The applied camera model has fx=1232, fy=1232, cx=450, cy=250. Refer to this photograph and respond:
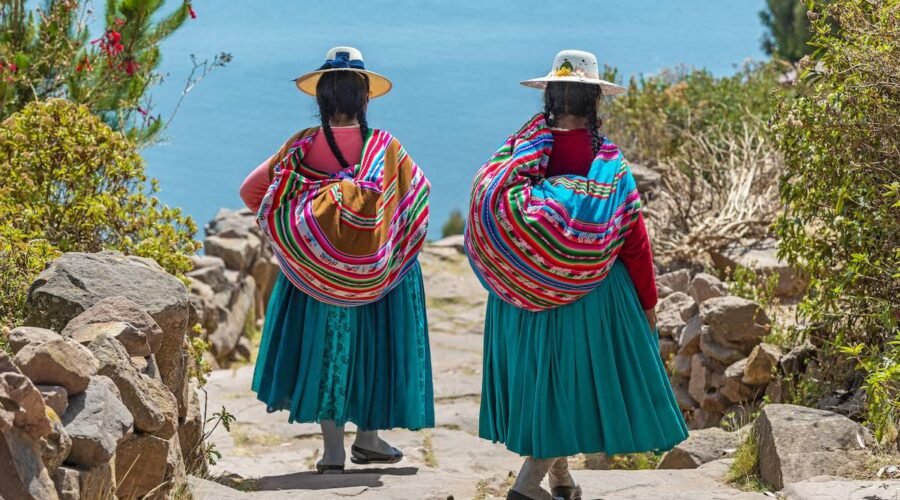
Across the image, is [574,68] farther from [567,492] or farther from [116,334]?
[116,334]

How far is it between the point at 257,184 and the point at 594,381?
1.83m

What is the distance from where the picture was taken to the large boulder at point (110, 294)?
431 cm

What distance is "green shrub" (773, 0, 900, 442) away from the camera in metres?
5.23

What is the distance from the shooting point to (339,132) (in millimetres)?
5348

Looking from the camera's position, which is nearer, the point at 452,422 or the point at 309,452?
the point at 309,452

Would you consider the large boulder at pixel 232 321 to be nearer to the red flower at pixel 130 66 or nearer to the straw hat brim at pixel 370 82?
the red flower at pixel 130 66

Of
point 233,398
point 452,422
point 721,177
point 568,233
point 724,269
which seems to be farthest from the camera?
point 721,177

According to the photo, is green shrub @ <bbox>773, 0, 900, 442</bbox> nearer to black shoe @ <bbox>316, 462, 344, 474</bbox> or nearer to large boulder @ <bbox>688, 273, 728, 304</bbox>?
large boulder @ <bbox>688, 273, 728, 304</bbox>

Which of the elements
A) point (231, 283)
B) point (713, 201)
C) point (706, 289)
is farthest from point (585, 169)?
point (231, 283)

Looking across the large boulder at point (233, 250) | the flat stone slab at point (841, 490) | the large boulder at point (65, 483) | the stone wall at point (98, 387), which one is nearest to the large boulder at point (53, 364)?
the stone wall at point (98, 387)

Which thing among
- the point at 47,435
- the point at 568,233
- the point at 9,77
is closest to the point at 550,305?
the point at 568,233

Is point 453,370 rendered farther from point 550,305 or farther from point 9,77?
point 550,305

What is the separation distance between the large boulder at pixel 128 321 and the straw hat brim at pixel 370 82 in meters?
1.62

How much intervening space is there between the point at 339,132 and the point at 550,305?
1.41 meters
